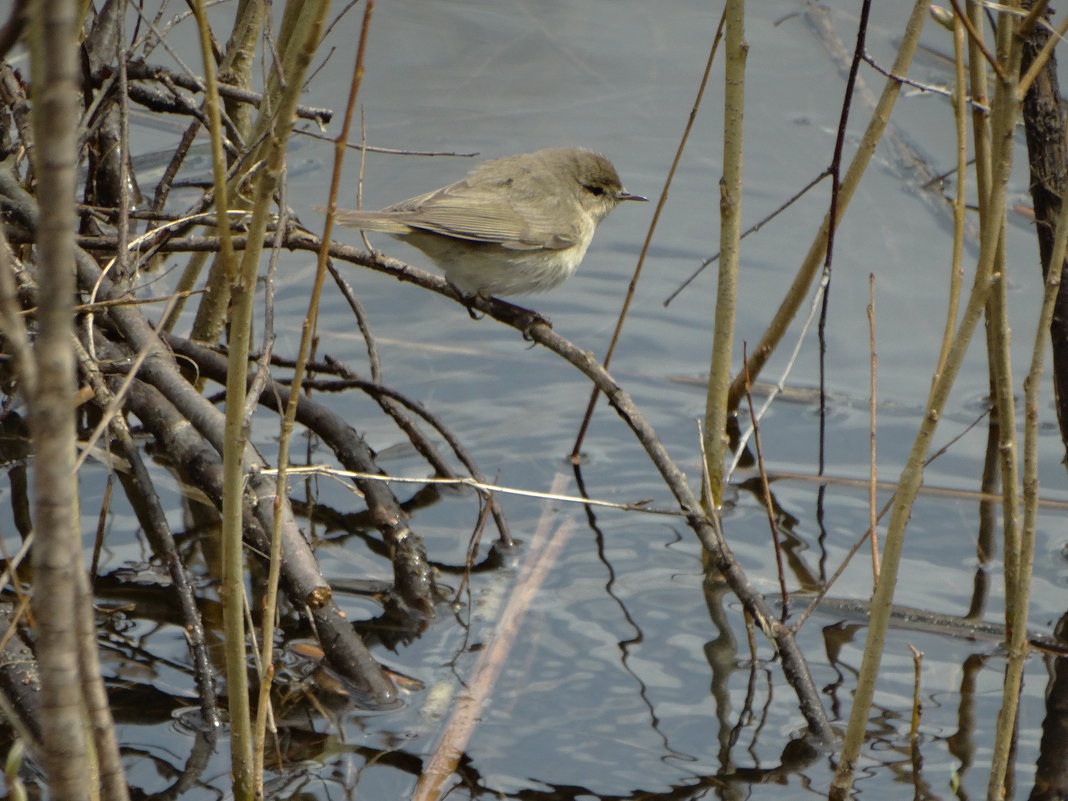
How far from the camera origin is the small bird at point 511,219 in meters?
4.57

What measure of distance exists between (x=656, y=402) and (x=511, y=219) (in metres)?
1.30

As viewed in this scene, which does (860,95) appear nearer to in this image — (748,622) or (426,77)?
(426,77)

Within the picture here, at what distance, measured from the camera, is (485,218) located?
187 inches

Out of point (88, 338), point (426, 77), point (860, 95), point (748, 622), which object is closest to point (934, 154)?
point (860, 95)

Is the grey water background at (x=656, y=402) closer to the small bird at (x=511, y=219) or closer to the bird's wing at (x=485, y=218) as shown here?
the small bird at (x=511, y=219)

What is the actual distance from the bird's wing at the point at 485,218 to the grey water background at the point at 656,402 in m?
0.95

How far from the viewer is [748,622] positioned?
389 cm

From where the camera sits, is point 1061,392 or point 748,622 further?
point 1061,392

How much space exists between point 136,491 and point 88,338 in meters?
1.50

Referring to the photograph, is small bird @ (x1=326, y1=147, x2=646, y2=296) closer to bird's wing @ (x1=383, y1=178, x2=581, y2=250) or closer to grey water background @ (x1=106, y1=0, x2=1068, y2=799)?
bird's wing @ (x1=383, y1=178, x2=581, y2=250)

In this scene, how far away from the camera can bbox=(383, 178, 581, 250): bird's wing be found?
4.53 metres

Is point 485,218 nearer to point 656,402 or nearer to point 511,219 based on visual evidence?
point 511,219

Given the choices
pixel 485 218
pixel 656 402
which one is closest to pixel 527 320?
pixel 485 218

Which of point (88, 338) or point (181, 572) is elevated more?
point (88, 338)
